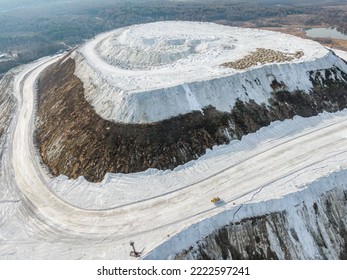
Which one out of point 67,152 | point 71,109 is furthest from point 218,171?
point 71,109

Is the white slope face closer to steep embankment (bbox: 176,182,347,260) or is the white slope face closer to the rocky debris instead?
the rocky debris

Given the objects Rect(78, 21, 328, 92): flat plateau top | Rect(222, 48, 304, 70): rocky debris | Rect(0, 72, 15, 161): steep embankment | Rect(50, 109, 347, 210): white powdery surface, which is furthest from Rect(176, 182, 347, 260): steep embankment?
Rect(0, 72, 15, 161): steep embankment

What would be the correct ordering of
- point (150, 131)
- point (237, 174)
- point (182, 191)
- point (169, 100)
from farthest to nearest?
1. point (169, 100)
2. point (150, 131)
3. point (237, 174)
4. point (182, 191)

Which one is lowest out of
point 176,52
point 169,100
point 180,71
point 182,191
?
point 182,191

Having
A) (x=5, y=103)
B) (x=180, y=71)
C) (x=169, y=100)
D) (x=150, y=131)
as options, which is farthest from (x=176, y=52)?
(x=5, y=103)

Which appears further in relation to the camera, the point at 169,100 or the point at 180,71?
the point at 180,71

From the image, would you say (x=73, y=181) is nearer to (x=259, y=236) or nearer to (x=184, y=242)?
(x=184, y=242)

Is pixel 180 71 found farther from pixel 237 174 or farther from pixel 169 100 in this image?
pixel 237 174

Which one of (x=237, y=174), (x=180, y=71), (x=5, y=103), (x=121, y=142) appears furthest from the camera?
(x=5, y=103)

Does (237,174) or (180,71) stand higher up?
(180,71)
